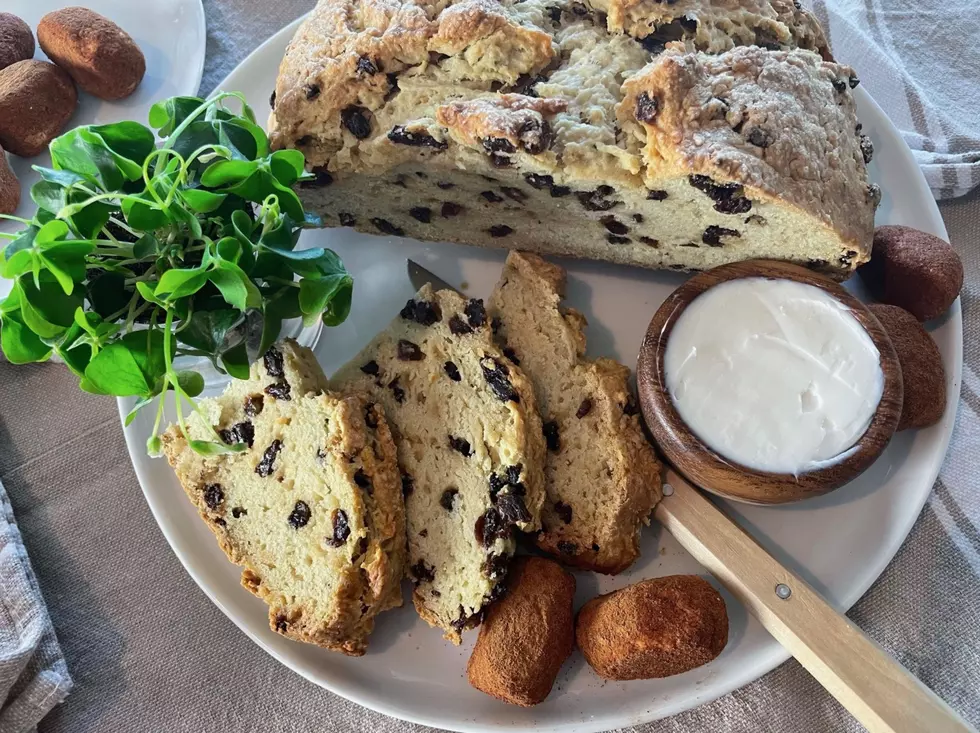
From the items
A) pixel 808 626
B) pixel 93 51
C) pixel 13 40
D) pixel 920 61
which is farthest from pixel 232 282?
pixel 920 61

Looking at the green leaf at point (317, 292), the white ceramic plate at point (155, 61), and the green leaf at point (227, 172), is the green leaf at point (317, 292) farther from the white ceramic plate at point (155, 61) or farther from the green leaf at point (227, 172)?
the white ceramic plate at point (155, 61)

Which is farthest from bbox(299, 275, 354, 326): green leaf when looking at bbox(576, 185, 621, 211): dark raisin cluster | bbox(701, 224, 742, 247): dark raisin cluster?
bbox(701, 224, 742, 247): dark raisin cluster

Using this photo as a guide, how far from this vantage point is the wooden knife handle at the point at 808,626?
1841mm

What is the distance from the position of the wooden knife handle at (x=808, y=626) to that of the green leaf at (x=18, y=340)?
1.62m

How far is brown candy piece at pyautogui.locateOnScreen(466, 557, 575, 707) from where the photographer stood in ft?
6.72

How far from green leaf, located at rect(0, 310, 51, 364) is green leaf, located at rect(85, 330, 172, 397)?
0.13m

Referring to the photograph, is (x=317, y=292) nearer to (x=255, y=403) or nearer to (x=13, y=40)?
(x=255, y=403)

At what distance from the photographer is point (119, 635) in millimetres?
2467

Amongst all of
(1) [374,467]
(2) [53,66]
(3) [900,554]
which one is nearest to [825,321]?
(3) [900,554]

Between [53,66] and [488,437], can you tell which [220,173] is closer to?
[488,437]

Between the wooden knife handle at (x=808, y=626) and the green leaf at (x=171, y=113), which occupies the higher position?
the green leaf at (x=171, y=113)

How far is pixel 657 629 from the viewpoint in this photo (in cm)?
202

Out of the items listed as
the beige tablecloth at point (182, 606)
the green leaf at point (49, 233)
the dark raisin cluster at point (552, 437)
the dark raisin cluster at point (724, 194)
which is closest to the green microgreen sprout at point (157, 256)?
the green leaf at point (49, 233)

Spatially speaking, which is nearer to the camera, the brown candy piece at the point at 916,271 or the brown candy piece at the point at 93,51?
the brown candy piece at the point at 916,271
